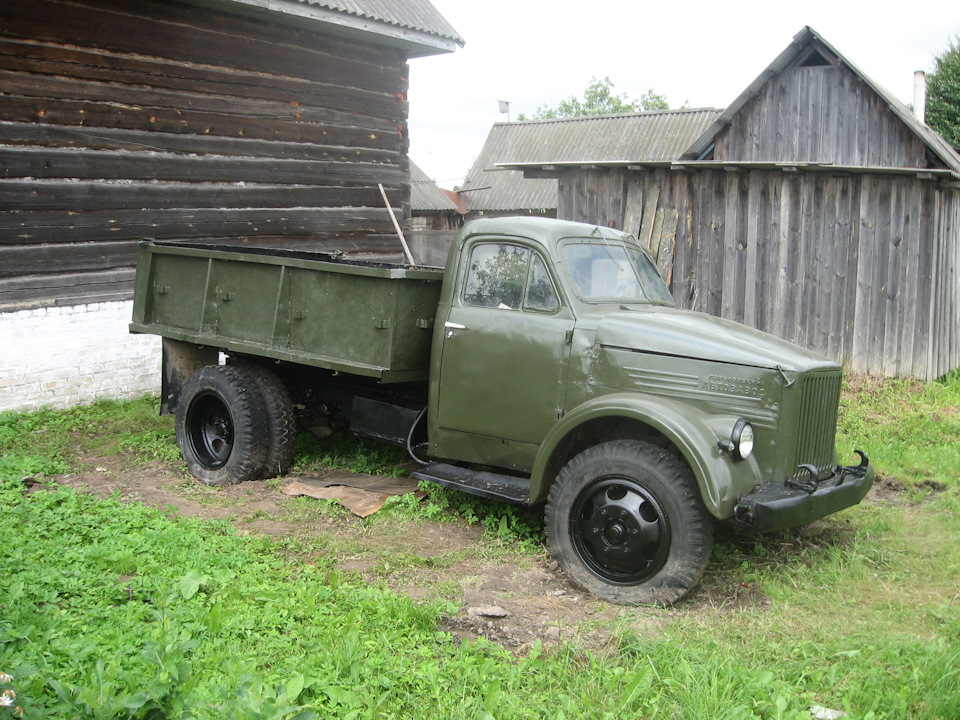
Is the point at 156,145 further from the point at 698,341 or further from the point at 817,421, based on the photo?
the point at 817,421

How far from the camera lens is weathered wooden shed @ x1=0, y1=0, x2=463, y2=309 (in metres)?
8.30

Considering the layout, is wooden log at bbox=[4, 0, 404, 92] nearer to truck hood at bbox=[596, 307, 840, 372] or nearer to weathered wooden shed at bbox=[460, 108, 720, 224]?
truck hood at bbox=[596, 307, 840, 372]

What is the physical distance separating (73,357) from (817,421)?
7.38m

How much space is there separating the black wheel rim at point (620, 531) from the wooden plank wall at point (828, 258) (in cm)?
604

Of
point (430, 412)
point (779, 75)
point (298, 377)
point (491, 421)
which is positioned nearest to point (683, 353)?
point (491, 421)

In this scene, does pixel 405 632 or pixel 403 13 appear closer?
pixel 405 632

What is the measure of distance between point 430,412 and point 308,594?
70.8 inches

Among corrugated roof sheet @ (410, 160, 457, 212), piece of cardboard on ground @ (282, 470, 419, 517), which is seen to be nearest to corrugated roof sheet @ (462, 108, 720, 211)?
corrugated roof sheet @ (410, 160, 457, 212)

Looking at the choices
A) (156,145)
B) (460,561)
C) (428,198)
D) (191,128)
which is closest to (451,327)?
(460,561)

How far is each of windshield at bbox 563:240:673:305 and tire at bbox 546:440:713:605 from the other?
1.13 metres

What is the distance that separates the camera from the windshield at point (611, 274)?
538cm

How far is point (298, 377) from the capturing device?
22.8ft

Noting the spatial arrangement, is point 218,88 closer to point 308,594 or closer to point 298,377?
point 298,377

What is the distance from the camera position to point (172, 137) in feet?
30.6
